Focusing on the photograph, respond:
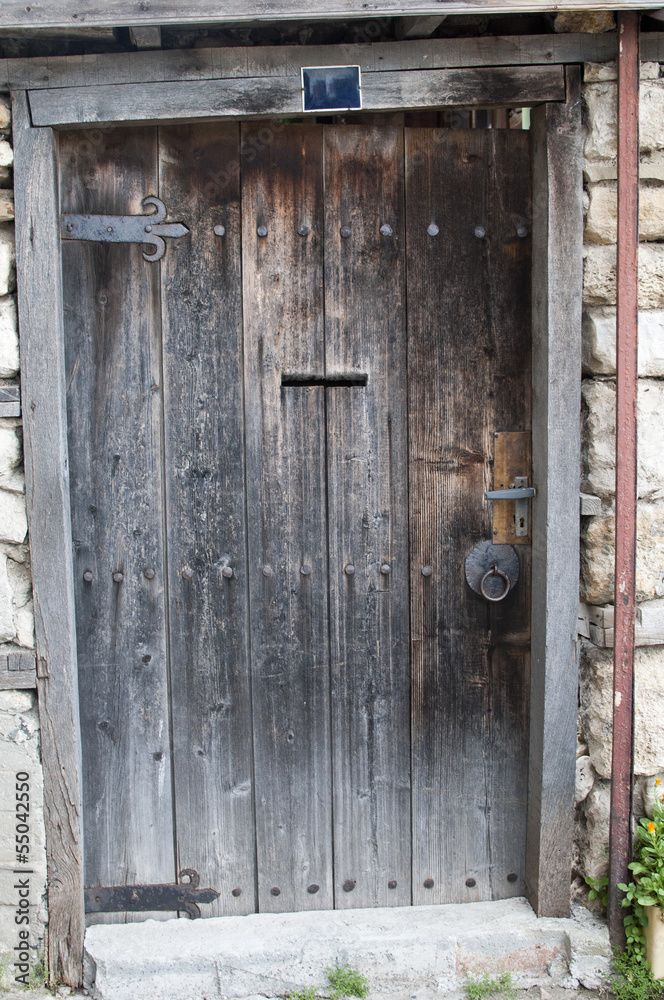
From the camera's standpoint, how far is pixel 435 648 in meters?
2.18

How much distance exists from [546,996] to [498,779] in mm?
572

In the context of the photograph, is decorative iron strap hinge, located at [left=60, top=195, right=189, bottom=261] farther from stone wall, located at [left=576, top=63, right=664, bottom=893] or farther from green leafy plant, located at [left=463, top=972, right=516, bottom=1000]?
green leafy plant, located at [left=463, top=972, right=516, bottom=1000]

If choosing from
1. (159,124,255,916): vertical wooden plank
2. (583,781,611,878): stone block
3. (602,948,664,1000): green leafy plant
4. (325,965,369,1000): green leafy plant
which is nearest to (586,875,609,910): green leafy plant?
(583,781,611,878): stone block

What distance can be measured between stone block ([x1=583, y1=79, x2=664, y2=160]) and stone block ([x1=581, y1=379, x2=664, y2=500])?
61cm

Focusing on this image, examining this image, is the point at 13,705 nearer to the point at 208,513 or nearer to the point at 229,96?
the point at 208,513

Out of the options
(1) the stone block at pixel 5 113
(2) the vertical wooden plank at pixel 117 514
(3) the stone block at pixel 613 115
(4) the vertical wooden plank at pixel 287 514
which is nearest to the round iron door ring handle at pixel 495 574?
(4) the vertical wooden plank at pixel 287 514

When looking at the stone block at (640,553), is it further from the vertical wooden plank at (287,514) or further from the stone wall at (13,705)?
the stone wall at (13,705)

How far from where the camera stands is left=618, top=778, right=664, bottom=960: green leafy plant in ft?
6.43

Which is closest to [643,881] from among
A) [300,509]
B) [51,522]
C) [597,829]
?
[597,829]

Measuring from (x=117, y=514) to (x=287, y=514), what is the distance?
1.59 ft

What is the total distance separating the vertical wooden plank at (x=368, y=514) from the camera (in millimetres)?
2064

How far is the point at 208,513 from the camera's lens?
2.11 meters

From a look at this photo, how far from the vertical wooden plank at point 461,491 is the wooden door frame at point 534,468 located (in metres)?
0.08

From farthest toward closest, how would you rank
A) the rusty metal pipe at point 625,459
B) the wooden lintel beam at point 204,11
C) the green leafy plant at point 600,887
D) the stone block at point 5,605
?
the green leafy plant at point 600,887 < the stone block at point 5,605 < the rusty metal pipe at point 625,459 < the wooden lintel beam at point 204,11
